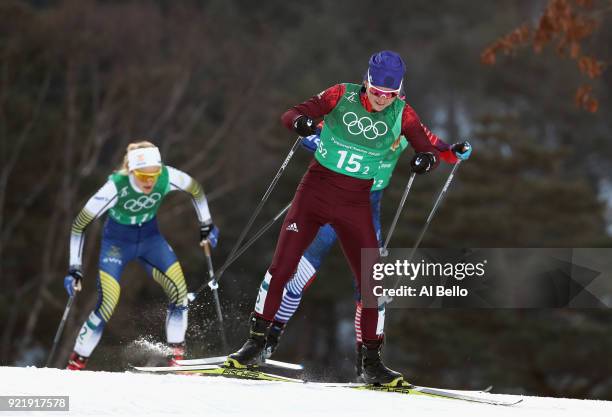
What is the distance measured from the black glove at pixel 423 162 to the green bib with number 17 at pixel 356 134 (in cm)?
23

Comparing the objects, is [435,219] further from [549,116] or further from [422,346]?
[549,116]

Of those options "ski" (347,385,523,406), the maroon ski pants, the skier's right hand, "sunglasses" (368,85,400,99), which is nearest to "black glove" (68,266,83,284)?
the skier's right hand

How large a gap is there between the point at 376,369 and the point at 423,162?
148cm

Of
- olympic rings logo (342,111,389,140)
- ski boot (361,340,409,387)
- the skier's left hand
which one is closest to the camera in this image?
olympic rings logo (342,111,389,140)

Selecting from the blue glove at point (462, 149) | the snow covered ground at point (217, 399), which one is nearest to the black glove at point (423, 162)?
the blue glove at point (462, 149)

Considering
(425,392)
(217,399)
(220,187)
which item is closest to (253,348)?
(425,392)

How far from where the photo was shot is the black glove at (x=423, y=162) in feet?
25.8

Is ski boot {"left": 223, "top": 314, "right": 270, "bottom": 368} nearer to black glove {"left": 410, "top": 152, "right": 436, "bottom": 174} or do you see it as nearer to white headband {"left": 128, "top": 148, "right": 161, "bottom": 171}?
black glove {"left": 410, "top": 152, "right": 436, "bottom": 174}

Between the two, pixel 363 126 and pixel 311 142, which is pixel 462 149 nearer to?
pixel 363 126

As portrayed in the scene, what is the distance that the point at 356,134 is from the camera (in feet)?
26.1

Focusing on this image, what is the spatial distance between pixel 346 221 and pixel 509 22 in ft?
125

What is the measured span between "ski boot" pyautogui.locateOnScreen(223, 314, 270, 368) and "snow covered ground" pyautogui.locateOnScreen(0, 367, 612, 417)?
11.2 inches

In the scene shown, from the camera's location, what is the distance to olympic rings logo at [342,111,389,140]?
Result: 26.1 feet

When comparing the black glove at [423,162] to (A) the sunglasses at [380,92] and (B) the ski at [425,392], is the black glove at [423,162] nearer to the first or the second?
(A) the sunglasses at [380,92]
